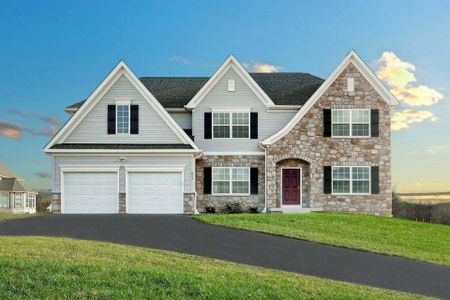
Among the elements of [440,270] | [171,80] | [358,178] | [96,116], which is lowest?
[440,270]

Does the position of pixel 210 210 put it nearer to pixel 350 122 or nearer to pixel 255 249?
pixel 350 122

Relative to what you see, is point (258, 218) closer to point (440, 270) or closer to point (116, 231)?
point (116, 231)

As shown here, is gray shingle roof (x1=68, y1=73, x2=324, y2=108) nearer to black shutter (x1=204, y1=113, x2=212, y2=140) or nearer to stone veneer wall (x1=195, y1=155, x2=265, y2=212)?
black shutter (x1=204, y1=113, x2=212, y2=140)

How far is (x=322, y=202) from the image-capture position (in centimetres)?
3047

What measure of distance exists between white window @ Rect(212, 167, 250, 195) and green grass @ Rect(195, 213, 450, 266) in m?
5.39

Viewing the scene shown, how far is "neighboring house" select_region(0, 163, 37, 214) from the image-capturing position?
181 ft

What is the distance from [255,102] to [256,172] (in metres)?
3.82

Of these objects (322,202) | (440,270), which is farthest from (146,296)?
(322,202)

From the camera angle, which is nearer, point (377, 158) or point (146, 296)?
point (146, 296)

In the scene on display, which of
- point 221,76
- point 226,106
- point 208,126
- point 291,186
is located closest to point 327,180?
point 291,186

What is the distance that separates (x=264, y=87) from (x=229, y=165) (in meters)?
6.13

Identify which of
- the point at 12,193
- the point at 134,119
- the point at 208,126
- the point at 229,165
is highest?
the point at 134,119

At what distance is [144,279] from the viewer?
37.8 ft

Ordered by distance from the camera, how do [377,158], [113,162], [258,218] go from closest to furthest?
[258,218] < [113,162] < [377,158]
